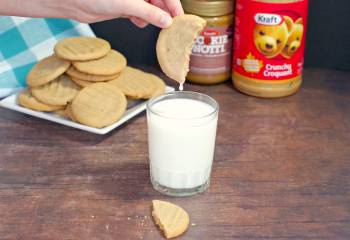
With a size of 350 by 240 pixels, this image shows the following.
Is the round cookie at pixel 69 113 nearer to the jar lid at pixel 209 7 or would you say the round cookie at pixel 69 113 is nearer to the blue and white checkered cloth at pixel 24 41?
the blue and white checkered cloth at pixel 24 41

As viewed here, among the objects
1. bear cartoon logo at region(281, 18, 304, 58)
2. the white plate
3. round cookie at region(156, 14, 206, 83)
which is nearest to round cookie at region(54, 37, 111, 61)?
the white plate

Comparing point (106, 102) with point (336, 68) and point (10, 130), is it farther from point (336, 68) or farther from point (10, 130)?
point (336, 68)

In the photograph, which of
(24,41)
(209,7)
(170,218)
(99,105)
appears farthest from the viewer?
(24,41)

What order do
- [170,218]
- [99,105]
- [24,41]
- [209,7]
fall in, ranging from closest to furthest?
[170,218] < [99,105] < [209,7] < [24,41]

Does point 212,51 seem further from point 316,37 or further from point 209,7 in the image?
point 316,37

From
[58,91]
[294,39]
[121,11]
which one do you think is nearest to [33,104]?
[58,91]

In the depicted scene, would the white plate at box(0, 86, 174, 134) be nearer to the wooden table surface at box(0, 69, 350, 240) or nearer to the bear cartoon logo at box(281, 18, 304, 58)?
the wooden table surface at box(0, 69, 350, 240)

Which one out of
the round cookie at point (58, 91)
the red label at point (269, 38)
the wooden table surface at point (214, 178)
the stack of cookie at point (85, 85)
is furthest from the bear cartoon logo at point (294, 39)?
the round cookie at point (58, 91)
